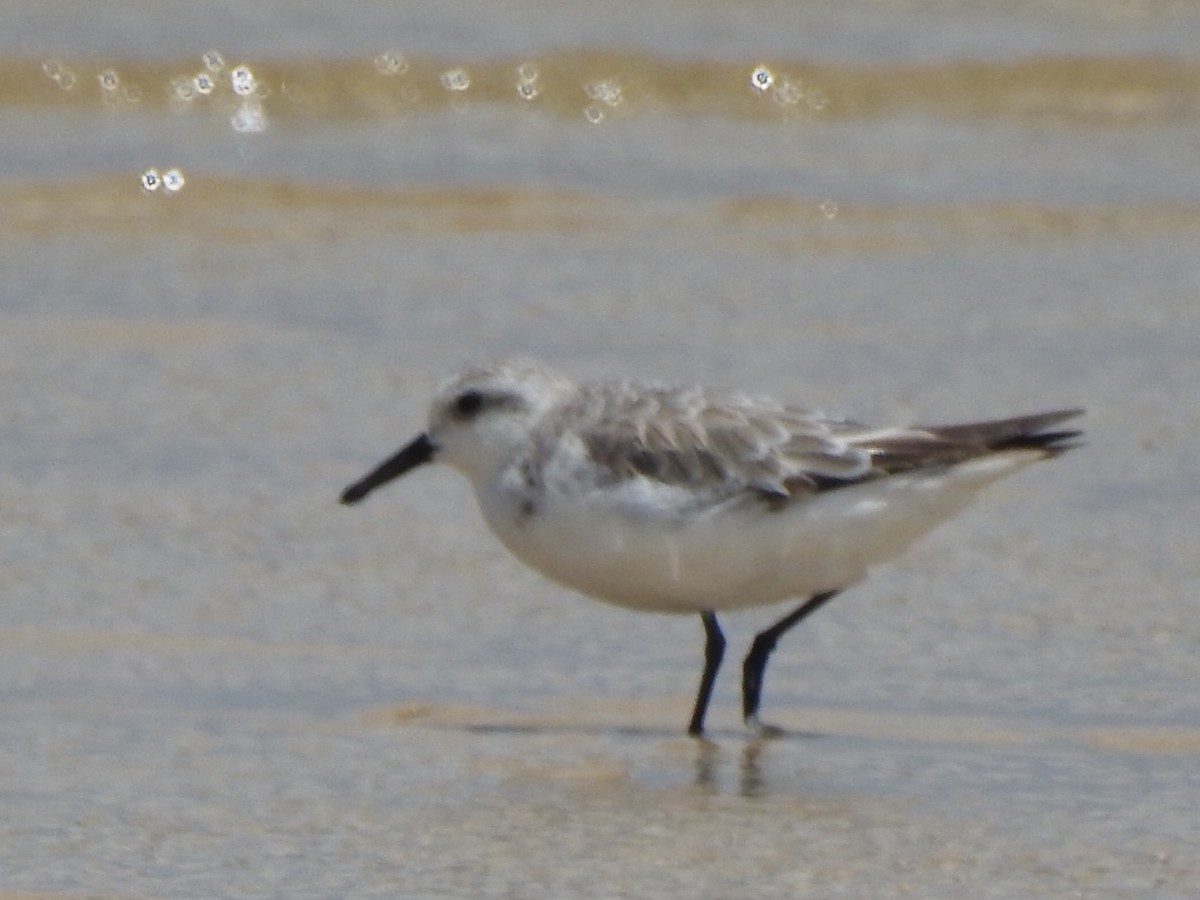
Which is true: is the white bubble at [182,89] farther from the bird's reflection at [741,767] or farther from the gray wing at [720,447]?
the bird's reflection at [741,767]

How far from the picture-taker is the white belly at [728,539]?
14.9ft

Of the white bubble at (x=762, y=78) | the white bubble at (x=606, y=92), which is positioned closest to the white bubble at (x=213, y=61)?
the white bubble at (x=606, y=92)

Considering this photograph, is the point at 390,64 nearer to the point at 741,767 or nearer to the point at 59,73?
the point at 59,73

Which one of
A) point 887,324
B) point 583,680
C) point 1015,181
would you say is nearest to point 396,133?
point 1015,181

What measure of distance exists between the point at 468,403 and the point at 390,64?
6881 mm

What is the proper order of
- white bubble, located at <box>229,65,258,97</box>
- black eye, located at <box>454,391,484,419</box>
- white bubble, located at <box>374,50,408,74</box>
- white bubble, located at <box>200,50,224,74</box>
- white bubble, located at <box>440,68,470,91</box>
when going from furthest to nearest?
white bubble, located at <box>374,50,408,74</box>, white bubble, located at <box>440,68,470,91</box>, white bubble, located at <box>200,50,224,74</box>, white bubble, located at <box>229,65,258,97</box>, black eye, located at <box>454,391,484,419</box>

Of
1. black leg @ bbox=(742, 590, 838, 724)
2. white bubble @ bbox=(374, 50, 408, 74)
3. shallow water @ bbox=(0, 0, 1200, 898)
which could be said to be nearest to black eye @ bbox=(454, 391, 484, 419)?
shallow water @ bbox=(0, 0, 1200, 898)

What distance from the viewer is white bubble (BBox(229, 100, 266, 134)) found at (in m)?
10.7

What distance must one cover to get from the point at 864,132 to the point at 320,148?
8.05ft

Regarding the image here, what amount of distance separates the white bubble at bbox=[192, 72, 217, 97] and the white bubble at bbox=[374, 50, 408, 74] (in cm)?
81

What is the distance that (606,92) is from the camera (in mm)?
11328

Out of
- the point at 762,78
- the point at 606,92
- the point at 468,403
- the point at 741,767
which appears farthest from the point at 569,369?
the point at 762,78

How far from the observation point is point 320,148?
10398 millimetres

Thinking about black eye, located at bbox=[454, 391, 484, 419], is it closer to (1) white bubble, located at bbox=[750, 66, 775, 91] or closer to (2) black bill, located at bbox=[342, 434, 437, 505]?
(2) black bill, located at bbox=[342, 434, 437, 505]
